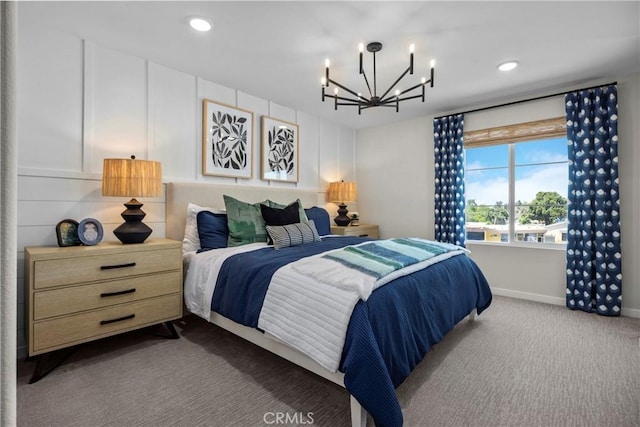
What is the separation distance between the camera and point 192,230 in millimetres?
2832

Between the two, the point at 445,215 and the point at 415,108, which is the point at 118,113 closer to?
the point at 415,108

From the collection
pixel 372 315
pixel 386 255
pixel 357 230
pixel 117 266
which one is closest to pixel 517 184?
pixel 357 230

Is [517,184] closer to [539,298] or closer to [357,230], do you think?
[539,298]

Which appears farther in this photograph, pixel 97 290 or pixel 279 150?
pixel 279 150

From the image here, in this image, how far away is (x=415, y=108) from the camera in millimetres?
4121

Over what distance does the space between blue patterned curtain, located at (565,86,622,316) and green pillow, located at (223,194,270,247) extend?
3.29m

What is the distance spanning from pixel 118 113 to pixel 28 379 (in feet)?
6.75

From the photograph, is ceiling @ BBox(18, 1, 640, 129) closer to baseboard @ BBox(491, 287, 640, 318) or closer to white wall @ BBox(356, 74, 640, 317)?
white wall @ BBox(356, 74, 640, 317)

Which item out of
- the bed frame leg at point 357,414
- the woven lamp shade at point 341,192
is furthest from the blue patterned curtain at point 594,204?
the bed frame leg at point 357,414

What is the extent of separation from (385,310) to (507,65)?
2750mm

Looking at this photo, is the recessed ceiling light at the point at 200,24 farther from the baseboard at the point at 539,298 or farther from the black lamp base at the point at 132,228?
the baseboard at the point at 539,298

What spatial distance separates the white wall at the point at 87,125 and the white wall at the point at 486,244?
8.70 feet

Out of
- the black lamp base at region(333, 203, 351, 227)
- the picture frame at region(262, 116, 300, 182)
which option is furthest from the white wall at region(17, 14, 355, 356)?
the black lamp base at region(333, 203, 351, 227)

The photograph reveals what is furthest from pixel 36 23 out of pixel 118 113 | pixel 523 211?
pixel 523 211
